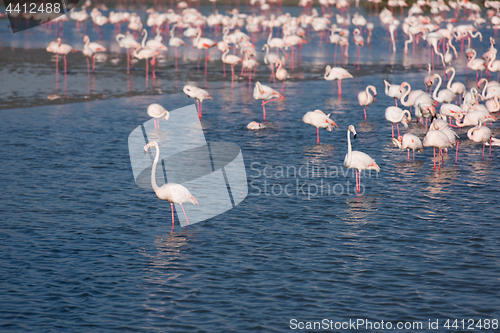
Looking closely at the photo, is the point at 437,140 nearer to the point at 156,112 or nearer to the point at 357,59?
the point at 156,112

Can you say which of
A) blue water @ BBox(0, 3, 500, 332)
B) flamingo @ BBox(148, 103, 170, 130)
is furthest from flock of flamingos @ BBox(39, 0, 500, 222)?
blue water @ BBox(0, 3, 500, 332)

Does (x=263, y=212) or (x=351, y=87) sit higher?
(x=351, y=87)

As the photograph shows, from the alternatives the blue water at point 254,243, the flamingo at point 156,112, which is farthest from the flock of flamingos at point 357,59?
the blue water at point 254,243

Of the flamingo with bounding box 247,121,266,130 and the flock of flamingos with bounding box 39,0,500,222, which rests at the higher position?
the flock of flamingos with bounding box 39,0,500,222

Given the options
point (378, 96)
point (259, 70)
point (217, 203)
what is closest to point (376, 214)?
point (217, 203)

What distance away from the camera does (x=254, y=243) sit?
980 cm

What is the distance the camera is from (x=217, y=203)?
1175 centimetres

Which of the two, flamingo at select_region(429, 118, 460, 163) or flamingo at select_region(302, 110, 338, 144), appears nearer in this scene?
flamingo at select_region(429, 118, 460, 163)

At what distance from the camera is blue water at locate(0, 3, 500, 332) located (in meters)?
7.73

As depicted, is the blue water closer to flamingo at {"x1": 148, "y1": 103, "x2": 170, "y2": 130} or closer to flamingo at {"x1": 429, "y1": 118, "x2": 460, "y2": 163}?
flamingo at {"x1": 429, "y1": 118, "x2": 460, "y2": 163}

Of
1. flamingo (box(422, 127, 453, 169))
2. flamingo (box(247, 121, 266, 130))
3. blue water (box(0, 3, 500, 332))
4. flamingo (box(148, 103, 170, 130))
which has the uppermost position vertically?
flamingo (box(148, 103, 170, 130))

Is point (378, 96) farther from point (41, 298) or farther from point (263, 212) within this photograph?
point (41, 298)

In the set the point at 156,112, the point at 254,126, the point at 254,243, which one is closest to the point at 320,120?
the point at 254,126

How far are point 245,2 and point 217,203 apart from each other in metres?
51.4
